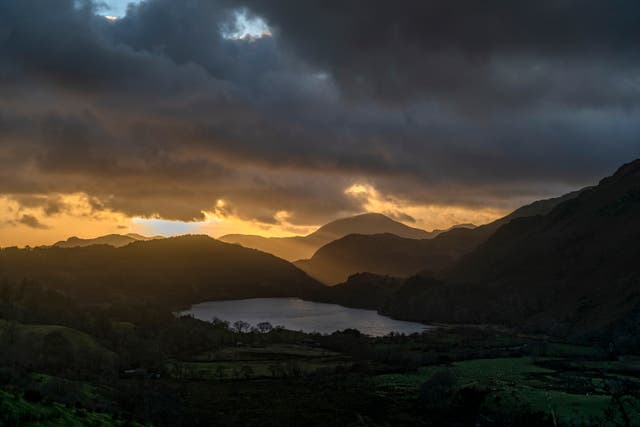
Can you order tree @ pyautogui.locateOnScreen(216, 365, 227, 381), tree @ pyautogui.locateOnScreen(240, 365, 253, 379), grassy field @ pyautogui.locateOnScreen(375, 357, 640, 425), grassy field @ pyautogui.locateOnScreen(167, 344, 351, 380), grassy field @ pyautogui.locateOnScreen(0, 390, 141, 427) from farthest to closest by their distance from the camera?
grassy field @ pyautogui.locateOnScreen(167, 344, 351, 380) < tree @ pyautogui.locateOnScreen(240, 365, 253, 379) < tree @ pyautogui.locateOnScreen(216, 365, 227, 381) < grassy field @ pyautogui.locateOnScreen(375, 357, 640, 425) < grassy field @ pyautogui.locateOnScreen(0, 390, 141, 427)

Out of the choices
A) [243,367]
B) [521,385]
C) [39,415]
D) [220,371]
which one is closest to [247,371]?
[243,367]

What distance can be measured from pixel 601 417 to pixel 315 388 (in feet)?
245

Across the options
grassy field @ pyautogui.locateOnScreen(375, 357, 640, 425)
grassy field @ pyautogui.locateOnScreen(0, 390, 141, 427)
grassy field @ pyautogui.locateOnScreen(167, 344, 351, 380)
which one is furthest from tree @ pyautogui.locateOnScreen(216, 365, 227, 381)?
grassy field @ pyautogui.locateOnScreen(0, 390, 141, 427)

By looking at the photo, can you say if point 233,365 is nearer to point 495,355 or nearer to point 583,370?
point 495,355

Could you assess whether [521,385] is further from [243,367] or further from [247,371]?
[243,367]

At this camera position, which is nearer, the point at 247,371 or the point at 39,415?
the point at 39,415

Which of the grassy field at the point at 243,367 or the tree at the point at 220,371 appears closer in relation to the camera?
the tree at the point at 220,371

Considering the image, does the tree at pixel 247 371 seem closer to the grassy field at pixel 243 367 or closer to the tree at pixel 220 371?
the grassy field at pixel 243 367

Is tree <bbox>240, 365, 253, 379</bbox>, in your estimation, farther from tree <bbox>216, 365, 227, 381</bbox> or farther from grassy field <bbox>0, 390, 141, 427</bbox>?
grassy field <bbox>0, 390, 141, 427</bbox>

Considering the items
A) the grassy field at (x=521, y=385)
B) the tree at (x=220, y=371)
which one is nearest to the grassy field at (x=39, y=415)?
the grassy field at (x=521, y=385)

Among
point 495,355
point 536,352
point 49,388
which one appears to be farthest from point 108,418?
point 536,352

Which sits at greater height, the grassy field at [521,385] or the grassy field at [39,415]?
the grassy field at [39,415]

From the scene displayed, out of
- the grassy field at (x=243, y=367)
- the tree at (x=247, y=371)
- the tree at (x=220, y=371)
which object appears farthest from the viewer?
the grassy field at (x=243, y=367)

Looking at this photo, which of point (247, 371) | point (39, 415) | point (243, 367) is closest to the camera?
point (39, 415)
